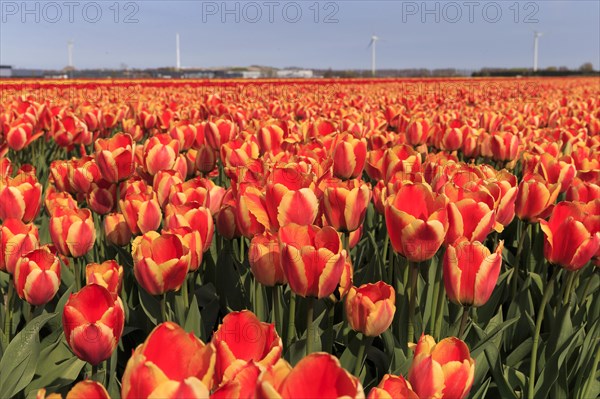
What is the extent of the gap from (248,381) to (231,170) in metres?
1.54

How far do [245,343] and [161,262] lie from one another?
623mm

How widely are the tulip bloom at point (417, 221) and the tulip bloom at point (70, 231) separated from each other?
104cm

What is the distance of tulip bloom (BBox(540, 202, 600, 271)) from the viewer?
166 centimetres

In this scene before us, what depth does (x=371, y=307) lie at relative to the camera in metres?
1.44

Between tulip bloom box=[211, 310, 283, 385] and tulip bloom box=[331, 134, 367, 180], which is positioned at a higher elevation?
tulip bloom box=[331, 134, 367, 180]

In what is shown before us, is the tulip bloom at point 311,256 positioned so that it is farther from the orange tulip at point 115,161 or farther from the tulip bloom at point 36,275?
the orange tulip at point 115,161

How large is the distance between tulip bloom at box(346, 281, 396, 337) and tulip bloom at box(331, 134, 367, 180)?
100 centimetres

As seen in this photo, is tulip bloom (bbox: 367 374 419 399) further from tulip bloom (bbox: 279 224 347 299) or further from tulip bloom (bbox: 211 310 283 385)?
tulip bloom (bbox: 279 224 347 299)

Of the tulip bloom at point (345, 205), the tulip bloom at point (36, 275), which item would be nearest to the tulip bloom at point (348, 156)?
the tulip bloom at point (345, 205)

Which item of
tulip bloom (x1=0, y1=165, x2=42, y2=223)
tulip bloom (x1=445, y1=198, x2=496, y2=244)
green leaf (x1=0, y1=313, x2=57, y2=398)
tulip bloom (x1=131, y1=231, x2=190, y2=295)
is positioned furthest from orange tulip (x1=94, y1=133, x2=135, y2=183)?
tulip bloom (x1=445, y1=198, x2=496, y2=244)

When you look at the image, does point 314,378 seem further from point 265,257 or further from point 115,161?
point 115,161

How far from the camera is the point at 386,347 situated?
1834 mm

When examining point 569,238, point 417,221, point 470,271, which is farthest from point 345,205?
point 569,238

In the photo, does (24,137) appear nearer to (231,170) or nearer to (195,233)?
(231,170)
